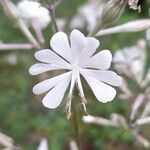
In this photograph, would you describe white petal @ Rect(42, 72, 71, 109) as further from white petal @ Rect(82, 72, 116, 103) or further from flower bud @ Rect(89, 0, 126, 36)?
flower bud @ Rect(89, 0, 126, 36)

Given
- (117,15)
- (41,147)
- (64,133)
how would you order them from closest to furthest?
(117,15), (41,147), (64,133)

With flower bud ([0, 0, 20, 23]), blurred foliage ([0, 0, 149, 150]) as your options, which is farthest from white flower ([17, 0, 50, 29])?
blurred foliage ([0, 0, 149, 150])

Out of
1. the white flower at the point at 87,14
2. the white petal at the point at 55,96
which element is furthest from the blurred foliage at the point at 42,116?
the white petal at the point at 55,96

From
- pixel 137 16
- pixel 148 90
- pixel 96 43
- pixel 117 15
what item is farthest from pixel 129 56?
pixel 137 16

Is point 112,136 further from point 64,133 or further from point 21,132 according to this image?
point 21,132

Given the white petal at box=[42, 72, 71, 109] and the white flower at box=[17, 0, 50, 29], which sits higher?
the white flower at box=[17, 0, 50, 29]

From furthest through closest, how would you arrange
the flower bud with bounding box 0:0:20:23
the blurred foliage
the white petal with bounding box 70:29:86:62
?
the blurred foliage
the flower bud with bounding box 0:0:20:23
the white petal with bounding box 70:29:86:62
